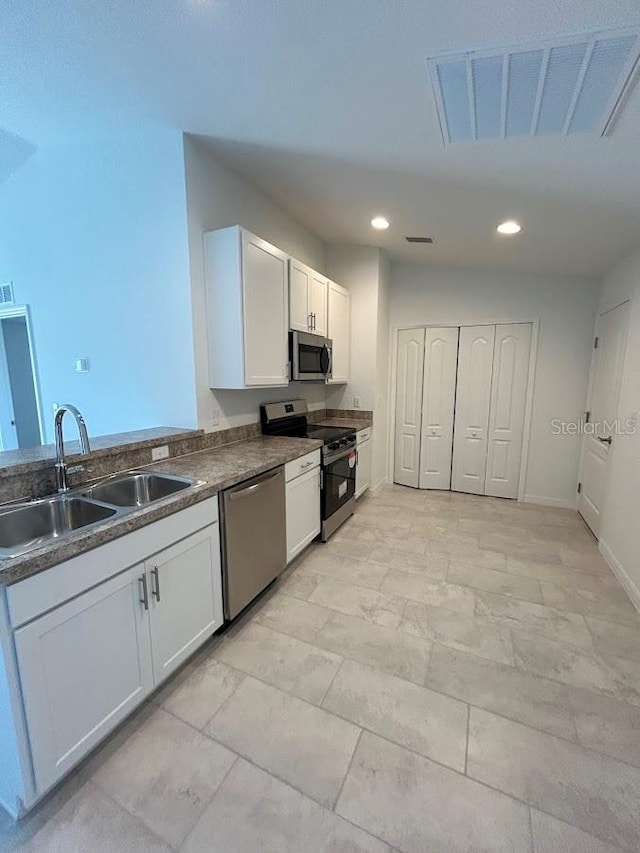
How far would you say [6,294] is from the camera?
3.33 meters

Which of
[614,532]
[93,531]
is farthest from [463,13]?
[614,532]

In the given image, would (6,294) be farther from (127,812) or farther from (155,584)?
(127,812)

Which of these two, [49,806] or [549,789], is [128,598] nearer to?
[49,806]

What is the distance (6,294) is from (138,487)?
2711mm

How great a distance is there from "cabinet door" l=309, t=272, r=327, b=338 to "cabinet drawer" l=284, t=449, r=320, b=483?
1214 millimetres

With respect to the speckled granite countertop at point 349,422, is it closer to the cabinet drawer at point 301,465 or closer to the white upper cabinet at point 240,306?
the cabinet drawer at point 301,465

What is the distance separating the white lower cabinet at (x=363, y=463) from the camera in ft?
12.7

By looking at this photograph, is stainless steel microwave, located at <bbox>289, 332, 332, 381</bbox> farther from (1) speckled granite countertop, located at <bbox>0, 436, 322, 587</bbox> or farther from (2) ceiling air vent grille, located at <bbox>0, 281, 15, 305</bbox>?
(2) ceiling air vent grille, located at <bbox>0, 281, 15, 305</bbox>

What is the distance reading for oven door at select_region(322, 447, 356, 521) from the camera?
3.13 metres

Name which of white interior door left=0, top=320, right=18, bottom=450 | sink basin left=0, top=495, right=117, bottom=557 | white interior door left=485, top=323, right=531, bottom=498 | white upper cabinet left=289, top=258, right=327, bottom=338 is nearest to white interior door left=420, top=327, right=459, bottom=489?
white interior door left=485, top=323, right=531, bottom=498

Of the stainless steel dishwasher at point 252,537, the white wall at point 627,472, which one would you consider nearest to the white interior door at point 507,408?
the white wall at point 627,472

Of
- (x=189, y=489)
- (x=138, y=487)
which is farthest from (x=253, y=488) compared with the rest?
(x=138, y=487)

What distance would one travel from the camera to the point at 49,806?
129 centimetres

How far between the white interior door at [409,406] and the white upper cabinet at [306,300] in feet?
4.67
